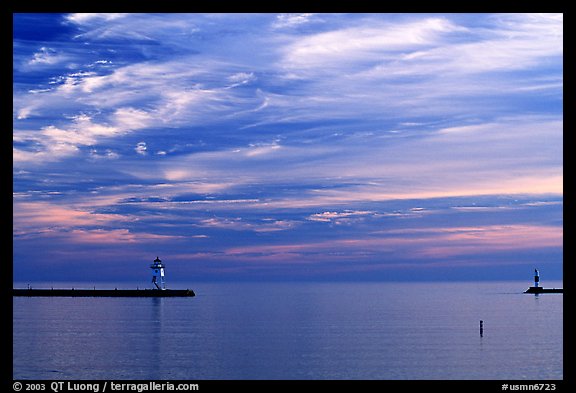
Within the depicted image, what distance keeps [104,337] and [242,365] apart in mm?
28692

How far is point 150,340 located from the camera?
74.6 metres

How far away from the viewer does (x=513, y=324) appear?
94.9 m

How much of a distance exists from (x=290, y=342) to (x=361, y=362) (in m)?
17.0
